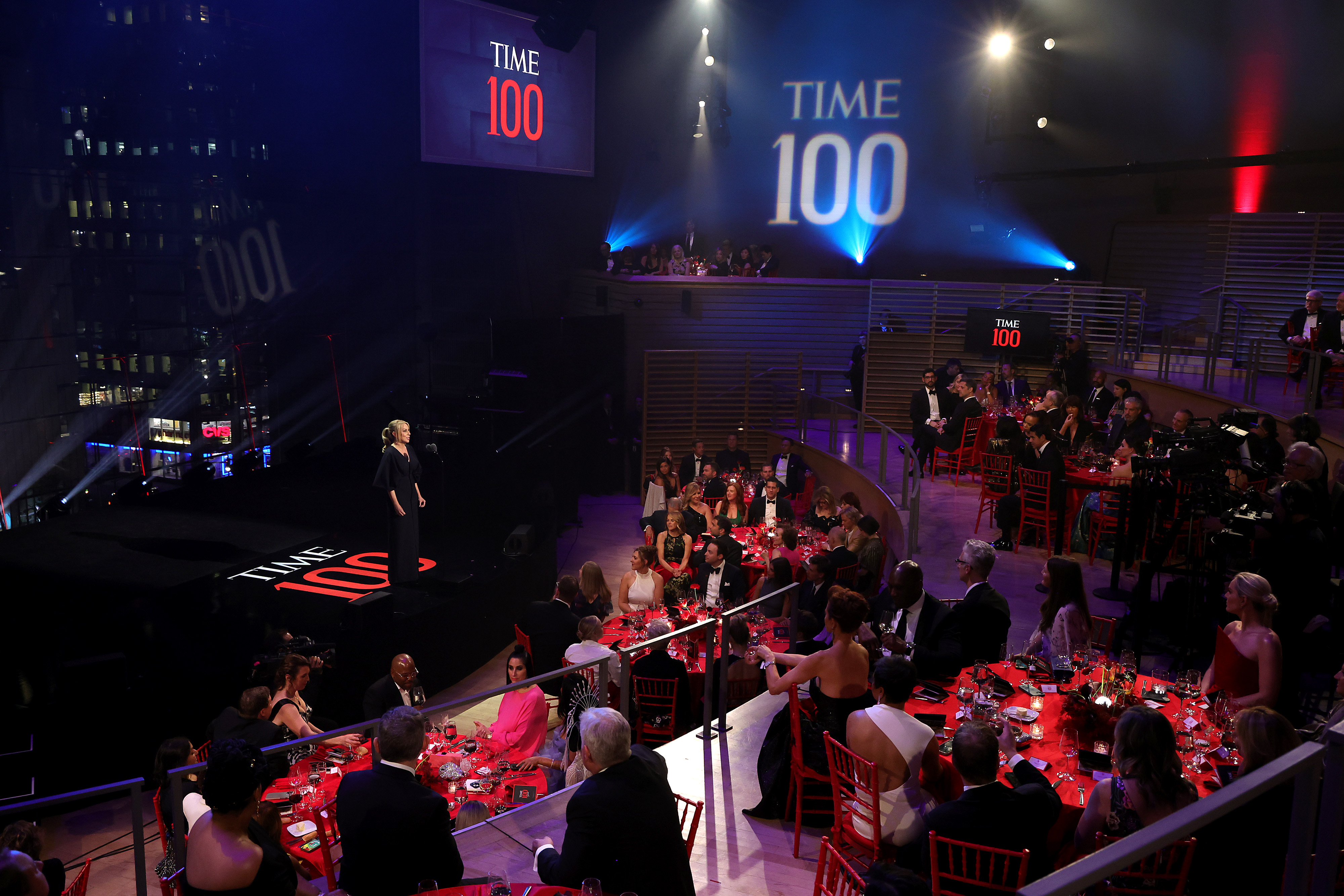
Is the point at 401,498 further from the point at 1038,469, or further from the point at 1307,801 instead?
the point at 1307,801

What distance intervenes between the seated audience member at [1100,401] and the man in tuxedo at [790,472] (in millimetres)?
3503

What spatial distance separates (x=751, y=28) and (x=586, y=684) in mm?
16404

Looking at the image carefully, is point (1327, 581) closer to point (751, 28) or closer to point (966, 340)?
point (966, 340)

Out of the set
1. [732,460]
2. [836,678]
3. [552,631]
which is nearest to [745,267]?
[732,460]

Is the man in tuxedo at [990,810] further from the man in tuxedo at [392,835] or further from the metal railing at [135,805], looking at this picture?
the metal railing at [135,805]

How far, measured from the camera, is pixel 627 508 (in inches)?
625

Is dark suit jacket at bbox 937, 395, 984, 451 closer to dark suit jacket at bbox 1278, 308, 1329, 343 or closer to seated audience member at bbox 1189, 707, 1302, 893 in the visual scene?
→ dark suit jacket at bbox 1278, 308, 1329, 343

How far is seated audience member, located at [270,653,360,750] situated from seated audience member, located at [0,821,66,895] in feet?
5.72

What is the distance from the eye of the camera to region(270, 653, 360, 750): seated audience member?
19.5 ft

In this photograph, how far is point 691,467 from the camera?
1348 centimetres

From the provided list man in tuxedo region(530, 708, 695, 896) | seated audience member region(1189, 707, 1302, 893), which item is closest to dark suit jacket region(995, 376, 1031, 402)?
seated audience member region(1189, 707, 1302, 893)

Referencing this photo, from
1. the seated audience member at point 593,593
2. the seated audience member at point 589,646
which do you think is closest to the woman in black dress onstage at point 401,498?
the seated audience member at point 593,593

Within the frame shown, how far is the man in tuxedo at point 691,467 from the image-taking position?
43.4ft

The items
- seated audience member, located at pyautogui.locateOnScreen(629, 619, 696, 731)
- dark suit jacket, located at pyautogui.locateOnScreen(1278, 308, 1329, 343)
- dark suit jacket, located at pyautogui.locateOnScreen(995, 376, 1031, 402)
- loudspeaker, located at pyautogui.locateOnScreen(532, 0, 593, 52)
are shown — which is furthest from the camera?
loudspeaker, located at pyautogui.locateOnScreen(532, 0, 593, 52)
